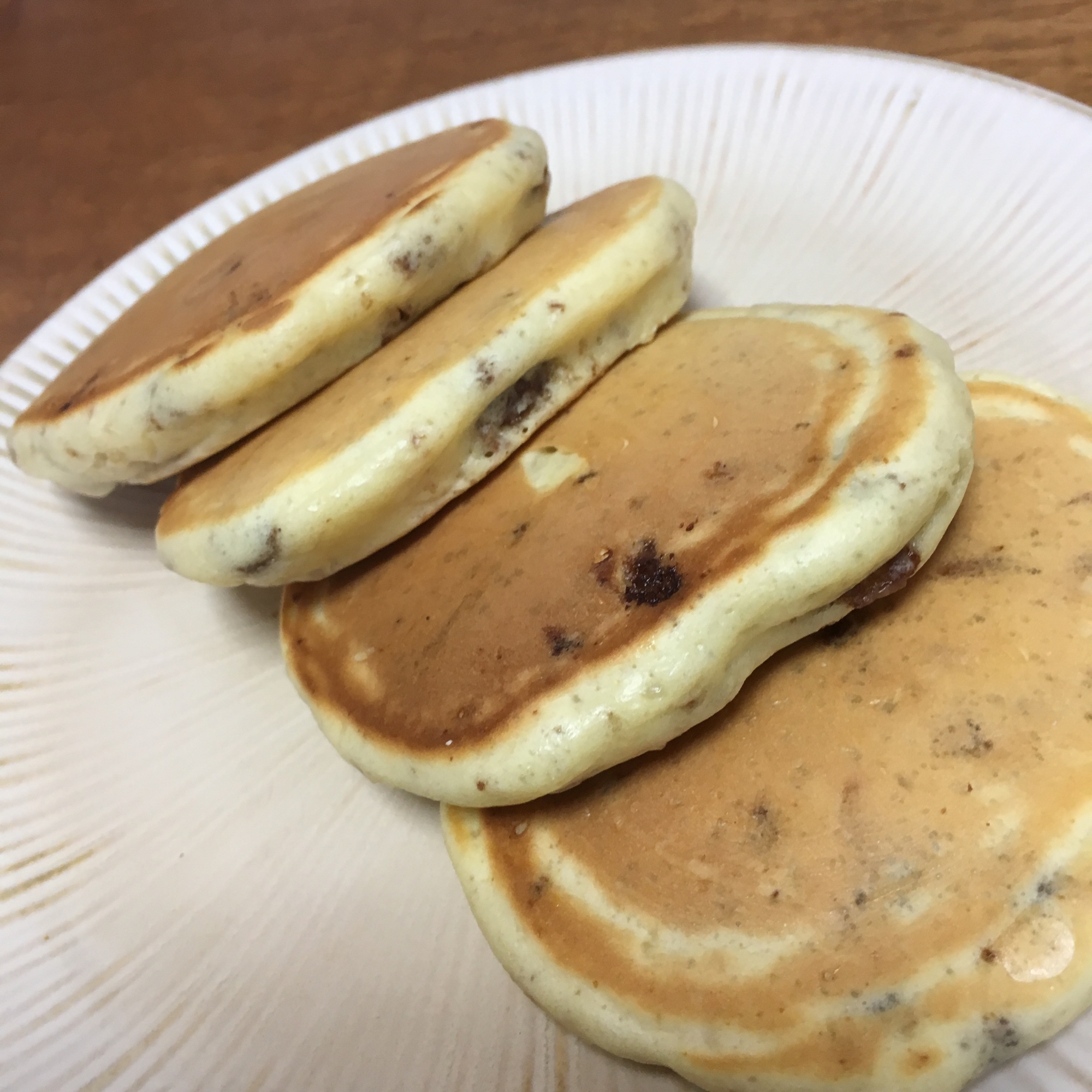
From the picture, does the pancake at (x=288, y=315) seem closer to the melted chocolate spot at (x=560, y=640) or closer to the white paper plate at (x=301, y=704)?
the white paper plate at (x=301, y=704)

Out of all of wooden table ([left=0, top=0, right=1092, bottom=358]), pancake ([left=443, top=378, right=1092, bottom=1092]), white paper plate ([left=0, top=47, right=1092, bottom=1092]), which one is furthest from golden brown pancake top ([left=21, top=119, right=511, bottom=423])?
wooden table ([left=0, top=0, right=1092, bottom=358])

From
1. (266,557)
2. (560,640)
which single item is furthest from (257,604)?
(560,640)

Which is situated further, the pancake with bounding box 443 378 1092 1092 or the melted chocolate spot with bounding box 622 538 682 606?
the melted chocolate spot with bounding box 622 538 682 606

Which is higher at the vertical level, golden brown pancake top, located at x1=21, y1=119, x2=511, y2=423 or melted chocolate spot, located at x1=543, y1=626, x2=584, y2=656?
golden brown pancake top, located at x1=21, y1=119, x2=511, y2=423

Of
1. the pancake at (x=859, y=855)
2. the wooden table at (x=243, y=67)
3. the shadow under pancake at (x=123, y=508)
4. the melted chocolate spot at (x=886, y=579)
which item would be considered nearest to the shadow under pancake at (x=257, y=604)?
the shadow under pancake at (x=123, y=508)

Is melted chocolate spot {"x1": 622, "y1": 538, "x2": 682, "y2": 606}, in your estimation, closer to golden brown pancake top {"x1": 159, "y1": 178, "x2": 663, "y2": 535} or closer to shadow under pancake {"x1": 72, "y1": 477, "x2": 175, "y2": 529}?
golden brown pancake top {"x1": 159, "y1": 178, "x2": 663, "y2": 535}

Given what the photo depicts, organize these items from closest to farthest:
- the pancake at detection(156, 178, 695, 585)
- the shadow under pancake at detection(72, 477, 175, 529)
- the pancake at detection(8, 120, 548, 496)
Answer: the pancake at detection(156, 178, 695, 585) < the pancake at detection(8, 120, 548, 496) < the shadow under pancake at detection(72, 477, 175, 529)
